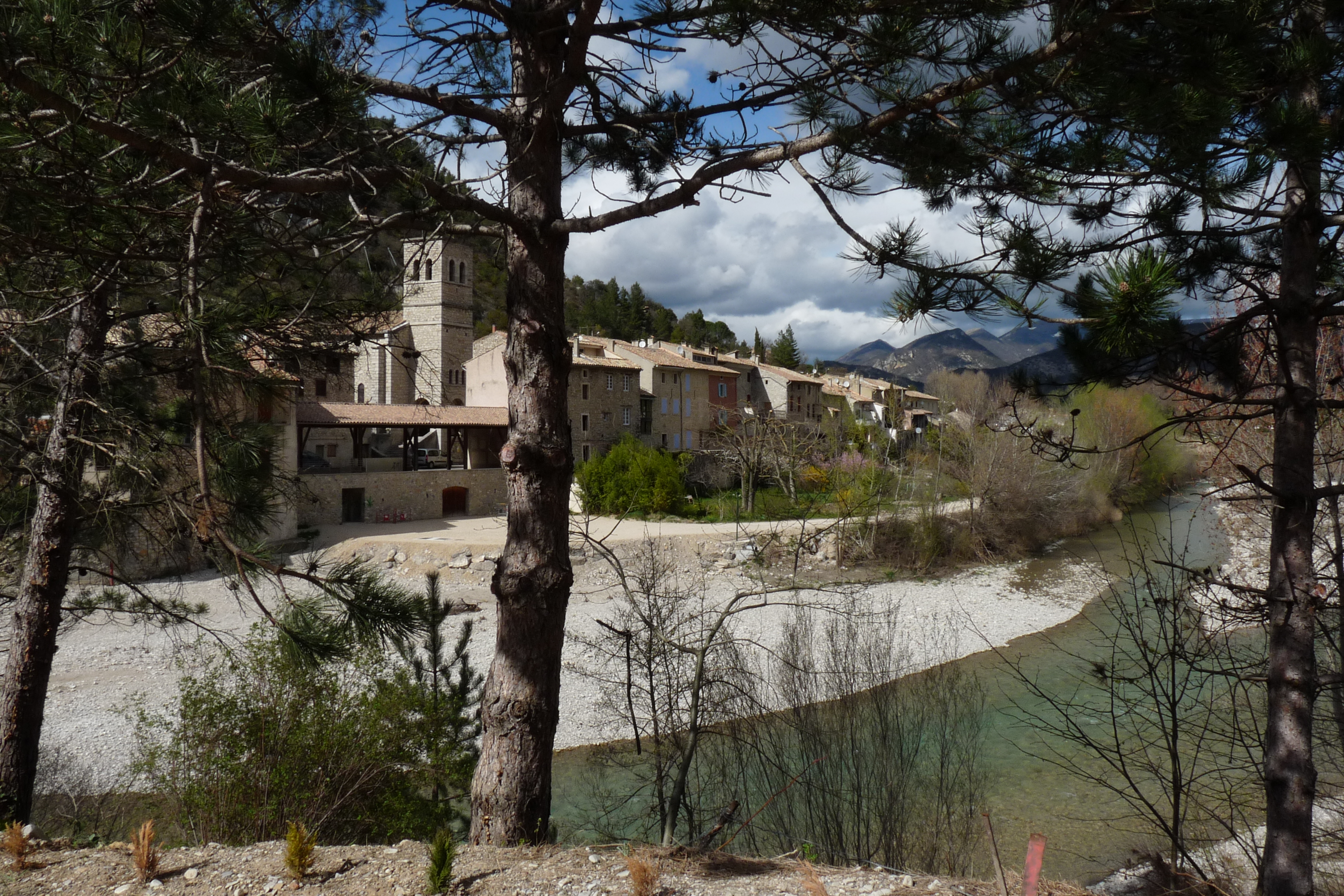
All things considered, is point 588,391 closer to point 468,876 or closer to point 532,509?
point 532,509

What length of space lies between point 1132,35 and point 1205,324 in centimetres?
131

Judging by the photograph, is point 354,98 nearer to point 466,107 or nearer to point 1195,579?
point 466,107

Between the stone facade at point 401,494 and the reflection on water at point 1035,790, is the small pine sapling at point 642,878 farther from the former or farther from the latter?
the stone facade at point 401,494

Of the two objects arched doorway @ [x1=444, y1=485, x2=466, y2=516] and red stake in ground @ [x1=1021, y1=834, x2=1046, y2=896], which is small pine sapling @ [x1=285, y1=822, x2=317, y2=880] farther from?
arched doorway @ [x1=444, y1=485, x2=466, y2=516]

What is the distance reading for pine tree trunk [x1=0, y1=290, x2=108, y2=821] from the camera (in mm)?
5117

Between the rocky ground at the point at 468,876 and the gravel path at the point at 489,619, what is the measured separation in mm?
3917

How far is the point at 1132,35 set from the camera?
293cm

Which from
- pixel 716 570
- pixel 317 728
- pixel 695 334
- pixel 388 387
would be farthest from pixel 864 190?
pixel 695 334

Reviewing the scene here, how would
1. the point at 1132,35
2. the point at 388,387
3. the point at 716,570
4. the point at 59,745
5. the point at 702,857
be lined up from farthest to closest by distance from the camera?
the point at 388,387
the point at 716,570
the point at 59,745
the point at 702,857
the point at 1132,35

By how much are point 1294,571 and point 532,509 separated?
3077 millimetres

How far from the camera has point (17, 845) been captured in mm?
3178

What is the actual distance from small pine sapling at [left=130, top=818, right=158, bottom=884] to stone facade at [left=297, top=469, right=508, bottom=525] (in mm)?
19741

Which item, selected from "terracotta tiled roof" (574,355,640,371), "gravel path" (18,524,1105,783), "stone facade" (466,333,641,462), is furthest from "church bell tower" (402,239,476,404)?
"gravel path" (18,524,1105,783)

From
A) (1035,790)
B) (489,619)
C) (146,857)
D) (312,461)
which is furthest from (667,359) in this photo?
(146,857)
